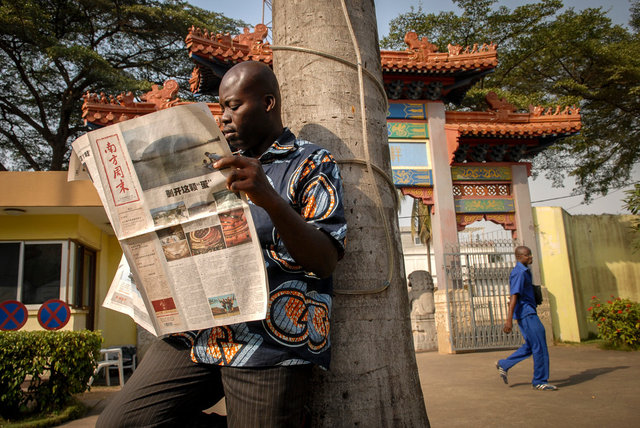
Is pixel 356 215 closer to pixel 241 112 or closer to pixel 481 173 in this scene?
pixel 241 112

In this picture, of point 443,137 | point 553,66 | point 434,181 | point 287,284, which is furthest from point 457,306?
point 553,66

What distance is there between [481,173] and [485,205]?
0.71 metres

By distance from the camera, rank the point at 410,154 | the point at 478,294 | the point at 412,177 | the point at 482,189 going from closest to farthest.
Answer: the point at 478,294
the point at 412,177
the point at 410,154
the point at 482,189

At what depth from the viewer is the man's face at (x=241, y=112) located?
56.7 inches

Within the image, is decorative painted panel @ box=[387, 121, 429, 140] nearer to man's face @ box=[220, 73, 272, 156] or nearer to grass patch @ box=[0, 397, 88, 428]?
grass patch @ box=[0, 397, 88, 428]

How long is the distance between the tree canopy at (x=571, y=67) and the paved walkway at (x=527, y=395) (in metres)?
10.2

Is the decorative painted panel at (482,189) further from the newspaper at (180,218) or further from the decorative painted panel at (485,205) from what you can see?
the newspaper at (180,218)

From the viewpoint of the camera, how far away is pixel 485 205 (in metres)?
10.2

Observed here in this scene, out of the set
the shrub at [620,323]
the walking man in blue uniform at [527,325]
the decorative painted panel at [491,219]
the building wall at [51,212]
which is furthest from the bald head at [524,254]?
the building wall at [51,212]

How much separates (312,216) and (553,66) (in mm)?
17871

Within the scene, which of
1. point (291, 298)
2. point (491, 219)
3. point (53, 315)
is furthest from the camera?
point (491, 219)

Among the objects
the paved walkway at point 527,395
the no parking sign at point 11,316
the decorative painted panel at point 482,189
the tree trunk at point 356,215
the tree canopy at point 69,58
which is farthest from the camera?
the tree canopy at point 69,58

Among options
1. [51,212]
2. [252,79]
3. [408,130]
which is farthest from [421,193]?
[252,79]

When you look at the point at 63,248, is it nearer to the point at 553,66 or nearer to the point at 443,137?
the point at 443,137
